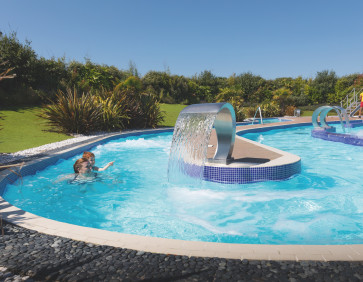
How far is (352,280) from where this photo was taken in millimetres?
2082

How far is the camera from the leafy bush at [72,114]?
11.8 metres

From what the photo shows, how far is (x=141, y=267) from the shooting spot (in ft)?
7.57

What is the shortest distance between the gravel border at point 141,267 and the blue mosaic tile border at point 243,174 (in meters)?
3.65

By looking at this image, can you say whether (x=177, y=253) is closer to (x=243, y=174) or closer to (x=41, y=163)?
(x=243, y=174)

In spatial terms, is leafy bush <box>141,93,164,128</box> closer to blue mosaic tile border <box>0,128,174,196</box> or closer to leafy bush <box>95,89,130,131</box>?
leafy bush <box>95,89,130,131</box>

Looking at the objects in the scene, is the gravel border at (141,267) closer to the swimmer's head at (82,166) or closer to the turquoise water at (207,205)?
the turquoise water at (207,205)

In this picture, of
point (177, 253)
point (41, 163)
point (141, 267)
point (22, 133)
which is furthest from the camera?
point (22, 133)

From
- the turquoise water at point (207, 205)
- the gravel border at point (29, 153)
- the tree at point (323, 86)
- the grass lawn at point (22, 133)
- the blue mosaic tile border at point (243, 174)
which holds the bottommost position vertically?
the turquoise water at point (207, 205)

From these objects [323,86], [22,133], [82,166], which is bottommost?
[82,166]

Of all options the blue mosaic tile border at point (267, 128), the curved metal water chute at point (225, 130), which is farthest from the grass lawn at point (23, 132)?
the blue mosaic tile border at point (267, 128)

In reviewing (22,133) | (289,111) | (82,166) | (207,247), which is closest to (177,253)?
(207,247)

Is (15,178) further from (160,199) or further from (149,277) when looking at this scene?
(149,277)

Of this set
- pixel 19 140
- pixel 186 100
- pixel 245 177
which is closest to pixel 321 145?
pixel 245 177

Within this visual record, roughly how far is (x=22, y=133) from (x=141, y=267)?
10309 millimetres
